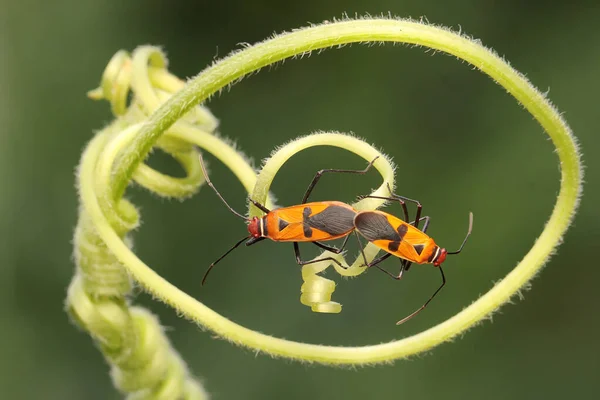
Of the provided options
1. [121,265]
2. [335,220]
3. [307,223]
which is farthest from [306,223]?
[121,265]

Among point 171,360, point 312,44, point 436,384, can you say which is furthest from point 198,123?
point 436,384

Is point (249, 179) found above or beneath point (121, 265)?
above

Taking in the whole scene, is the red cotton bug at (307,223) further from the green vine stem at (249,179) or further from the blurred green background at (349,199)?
the blurred green background at (349,199)

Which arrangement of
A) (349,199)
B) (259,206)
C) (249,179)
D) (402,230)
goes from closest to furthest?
(259,206) < (249,179) < (402,230) < (349,199)

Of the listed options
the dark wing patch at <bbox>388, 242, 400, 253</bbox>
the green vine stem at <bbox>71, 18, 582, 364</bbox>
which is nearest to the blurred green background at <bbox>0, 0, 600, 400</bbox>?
the dark wing patch at <bbox>388, 242, 400, 253</bbox>

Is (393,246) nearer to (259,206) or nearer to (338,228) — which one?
(338,228)

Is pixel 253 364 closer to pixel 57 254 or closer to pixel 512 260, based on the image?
pixel 57 254
